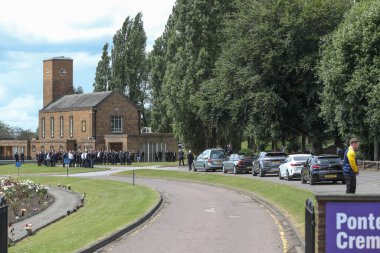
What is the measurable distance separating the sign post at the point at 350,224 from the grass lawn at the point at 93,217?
6825mm

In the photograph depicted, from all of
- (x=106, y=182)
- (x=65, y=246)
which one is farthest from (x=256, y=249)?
(x=106, y=182)

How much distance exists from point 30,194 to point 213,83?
26.4 metres

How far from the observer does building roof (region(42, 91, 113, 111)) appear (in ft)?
291

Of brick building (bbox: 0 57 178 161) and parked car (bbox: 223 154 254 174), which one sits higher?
brick building (bbox: 0 57 178 161)

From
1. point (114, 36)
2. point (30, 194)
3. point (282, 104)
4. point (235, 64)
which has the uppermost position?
point (114, 36)

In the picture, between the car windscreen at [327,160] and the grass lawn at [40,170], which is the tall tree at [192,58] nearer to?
the grass lawn at [40,170]

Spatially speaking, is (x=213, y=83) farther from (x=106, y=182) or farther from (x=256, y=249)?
(x=256, y=249)

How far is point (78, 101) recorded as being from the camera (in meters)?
92.1

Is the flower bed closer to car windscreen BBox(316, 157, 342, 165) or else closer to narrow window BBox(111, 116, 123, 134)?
car windscreen BBox(316, 157, 342, 165)

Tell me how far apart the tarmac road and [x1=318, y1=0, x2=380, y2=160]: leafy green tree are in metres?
15.9

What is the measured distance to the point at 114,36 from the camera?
103 metres

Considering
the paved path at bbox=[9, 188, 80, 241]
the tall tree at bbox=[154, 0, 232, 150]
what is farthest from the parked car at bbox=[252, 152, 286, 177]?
the tall tree at bbox=[154, 0, 232, 150]

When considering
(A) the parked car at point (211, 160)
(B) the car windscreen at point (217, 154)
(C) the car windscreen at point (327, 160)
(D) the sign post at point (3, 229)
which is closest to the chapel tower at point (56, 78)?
(A) the parked car at point (211, 160)

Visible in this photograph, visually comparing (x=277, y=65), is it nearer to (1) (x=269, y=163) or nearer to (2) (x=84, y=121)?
(1) (x=269, y=163)
